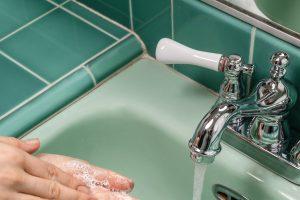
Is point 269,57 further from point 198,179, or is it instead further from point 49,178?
point 49,178

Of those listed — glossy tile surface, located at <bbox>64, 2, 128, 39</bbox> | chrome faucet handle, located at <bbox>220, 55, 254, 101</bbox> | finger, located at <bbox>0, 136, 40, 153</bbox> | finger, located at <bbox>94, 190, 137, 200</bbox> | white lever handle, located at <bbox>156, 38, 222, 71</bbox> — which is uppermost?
glossy tile surface, located at <bbox>64, 2, 128, 39</bbox>

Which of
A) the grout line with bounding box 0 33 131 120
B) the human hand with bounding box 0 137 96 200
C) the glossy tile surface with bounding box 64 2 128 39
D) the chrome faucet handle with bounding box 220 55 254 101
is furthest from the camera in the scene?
the glossy tile surface with bounding box 64 2 128 39

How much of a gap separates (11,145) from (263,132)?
30 cm

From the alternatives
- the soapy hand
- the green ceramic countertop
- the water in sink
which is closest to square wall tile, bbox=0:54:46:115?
the green ceramic countertop

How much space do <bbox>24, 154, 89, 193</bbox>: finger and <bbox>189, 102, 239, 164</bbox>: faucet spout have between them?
5.4 inches

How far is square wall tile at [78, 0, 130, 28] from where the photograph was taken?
822 mm

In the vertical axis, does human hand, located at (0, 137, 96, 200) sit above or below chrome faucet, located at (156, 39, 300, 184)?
below

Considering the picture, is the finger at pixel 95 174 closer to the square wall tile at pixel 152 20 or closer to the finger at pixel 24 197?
the finger at pixel 24 197

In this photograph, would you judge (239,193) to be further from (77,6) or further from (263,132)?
(77,6)

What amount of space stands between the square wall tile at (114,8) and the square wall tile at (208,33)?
11 centimetres

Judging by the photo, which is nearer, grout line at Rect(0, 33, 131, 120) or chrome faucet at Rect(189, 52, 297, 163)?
chrome faucet at Rect(189, 52, 297, 163)

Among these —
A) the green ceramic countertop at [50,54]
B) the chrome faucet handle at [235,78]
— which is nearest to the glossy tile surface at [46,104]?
the green ceramic countertop at [50,54]

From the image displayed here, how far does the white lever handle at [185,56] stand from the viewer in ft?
2.14

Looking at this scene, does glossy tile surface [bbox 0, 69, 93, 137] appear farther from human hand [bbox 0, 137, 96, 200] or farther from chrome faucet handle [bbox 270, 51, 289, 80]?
chrome faucet handle [bbox 270, 51, 289, 80]
